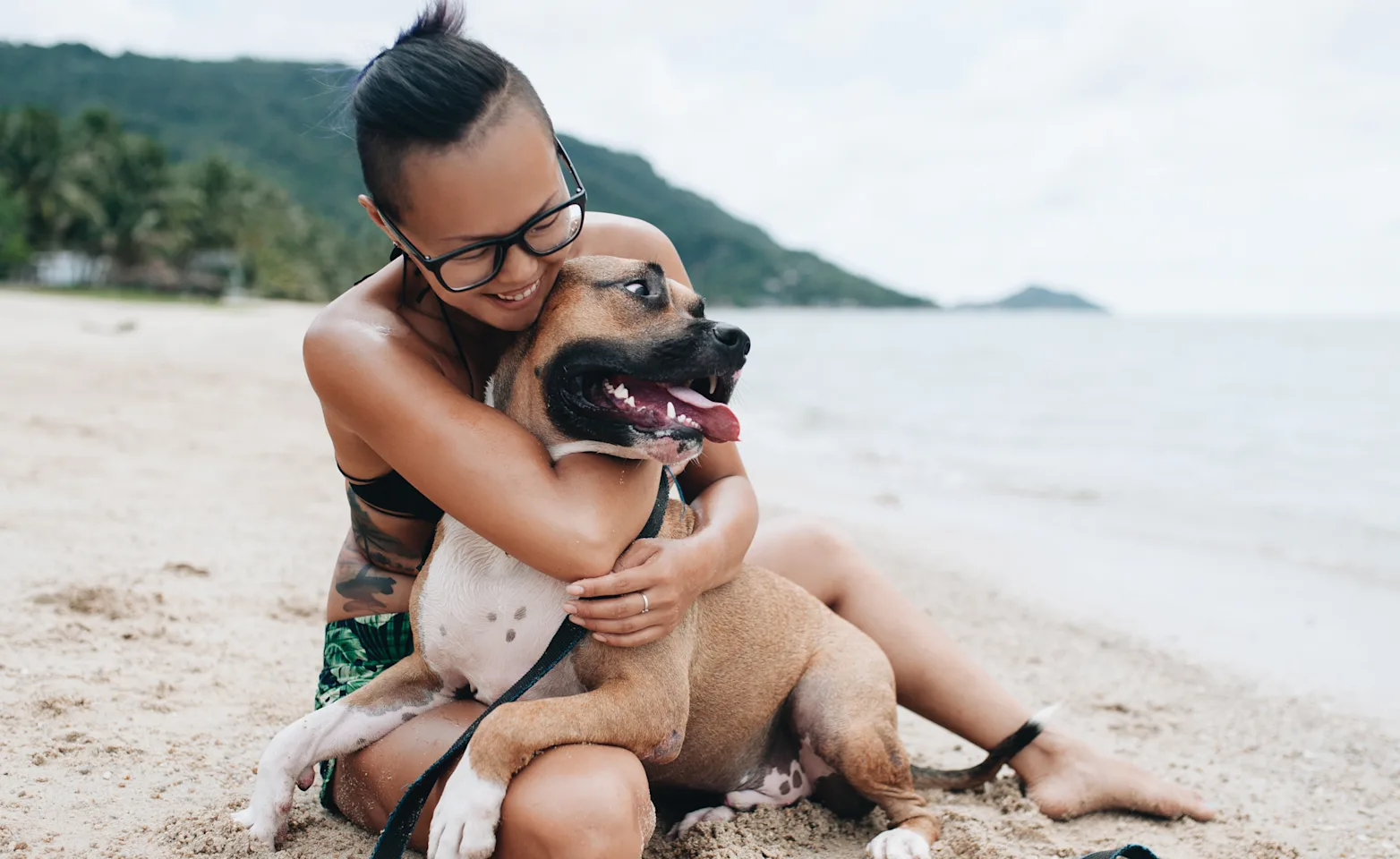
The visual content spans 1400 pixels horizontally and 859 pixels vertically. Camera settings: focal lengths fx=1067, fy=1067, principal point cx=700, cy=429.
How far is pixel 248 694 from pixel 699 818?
1.91 meters

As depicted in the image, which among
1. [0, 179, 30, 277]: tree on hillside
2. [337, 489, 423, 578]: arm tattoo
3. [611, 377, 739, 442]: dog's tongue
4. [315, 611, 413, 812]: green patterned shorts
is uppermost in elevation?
[611, 377, 739, 442]: dog's tongue

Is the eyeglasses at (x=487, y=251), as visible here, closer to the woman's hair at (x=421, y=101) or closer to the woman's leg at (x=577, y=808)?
the woman's hair at (x=421, y=101)

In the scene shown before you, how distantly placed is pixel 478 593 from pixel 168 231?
76516 mm

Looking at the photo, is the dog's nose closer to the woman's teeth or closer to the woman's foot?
the woman's teeth

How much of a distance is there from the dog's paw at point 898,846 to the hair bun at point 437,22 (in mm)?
2571

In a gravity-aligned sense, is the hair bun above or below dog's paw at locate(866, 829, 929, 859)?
above

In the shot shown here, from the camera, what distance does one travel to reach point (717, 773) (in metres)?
3.32

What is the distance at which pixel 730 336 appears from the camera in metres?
2.74

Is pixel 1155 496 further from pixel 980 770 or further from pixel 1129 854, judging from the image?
pixel 1129 854

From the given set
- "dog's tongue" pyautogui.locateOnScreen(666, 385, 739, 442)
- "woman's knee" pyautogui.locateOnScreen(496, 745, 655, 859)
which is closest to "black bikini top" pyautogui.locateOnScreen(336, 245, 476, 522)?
"dog's tongue" pyautogui.locateOnScreen(666, 385, 739, 442)

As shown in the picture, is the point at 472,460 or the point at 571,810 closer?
the point at 571,810

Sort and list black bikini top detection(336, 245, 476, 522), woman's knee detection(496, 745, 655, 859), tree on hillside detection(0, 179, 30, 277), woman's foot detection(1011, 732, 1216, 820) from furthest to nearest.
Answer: tree on hillside detection(0, 179, 30, 277), woman's foot detection(1011, 732, 1216, 820), black bikini top detection(336, 245, 476, 522), woman's knee detection(496, 745, 655, 859)

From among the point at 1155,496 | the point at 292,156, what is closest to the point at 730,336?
the point at 1155,496

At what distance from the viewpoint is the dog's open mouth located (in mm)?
2709
